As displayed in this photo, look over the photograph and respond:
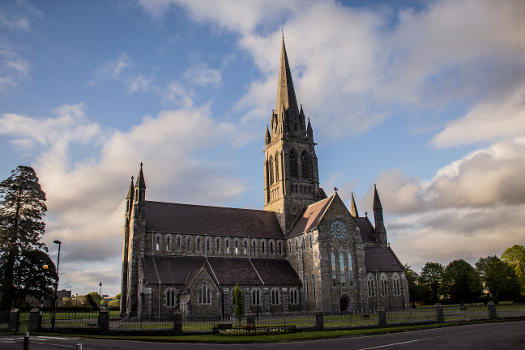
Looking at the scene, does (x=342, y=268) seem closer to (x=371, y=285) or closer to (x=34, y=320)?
(x=371, y=285)

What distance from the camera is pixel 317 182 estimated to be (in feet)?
225

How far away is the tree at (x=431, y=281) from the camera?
8425 centimetres

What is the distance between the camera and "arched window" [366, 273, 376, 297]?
60.4 m

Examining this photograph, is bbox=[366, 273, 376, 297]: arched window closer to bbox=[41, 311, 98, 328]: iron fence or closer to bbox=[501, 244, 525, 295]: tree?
bbox=[501, 244, 525, 295]: tree

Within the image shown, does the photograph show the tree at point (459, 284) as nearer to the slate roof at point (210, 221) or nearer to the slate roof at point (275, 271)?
the slate roof at point (275, 271)

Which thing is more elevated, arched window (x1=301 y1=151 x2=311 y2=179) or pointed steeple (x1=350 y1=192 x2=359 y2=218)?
arched window (x1=301 y1=151 x2=311 y2=179)

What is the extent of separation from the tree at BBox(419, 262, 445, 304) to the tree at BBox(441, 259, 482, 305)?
56.0 inches

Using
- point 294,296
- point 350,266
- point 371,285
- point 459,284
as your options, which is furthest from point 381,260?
point 459,284

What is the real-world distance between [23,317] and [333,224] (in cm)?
3741

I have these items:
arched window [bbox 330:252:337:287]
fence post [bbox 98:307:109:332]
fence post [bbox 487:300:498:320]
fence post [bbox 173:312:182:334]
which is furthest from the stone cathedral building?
fence post [bbox 487:300:498:320]

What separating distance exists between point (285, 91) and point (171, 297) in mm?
38518

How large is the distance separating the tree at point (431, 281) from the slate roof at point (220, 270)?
1510 inches

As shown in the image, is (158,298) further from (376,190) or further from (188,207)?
(376,190)

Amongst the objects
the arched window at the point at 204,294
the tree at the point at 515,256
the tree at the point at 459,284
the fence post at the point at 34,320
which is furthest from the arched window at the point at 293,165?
the tree at the point at 515,256
